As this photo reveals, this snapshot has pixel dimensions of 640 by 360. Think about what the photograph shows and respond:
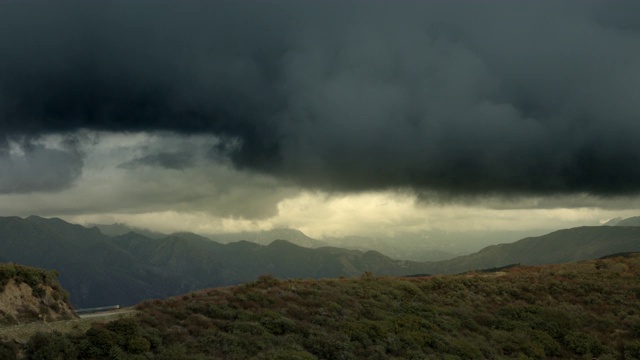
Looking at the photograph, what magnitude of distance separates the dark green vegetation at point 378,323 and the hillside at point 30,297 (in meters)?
7.63

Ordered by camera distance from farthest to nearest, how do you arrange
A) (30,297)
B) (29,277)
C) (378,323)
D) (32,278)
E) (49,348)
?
(32,278)
(29,277)
(30,297)
(378,323)
(49,348)

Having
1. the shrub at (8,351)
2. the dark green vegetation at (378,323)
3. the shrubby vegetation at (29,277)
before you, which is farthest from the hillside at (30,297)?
the shrub at (8,351)

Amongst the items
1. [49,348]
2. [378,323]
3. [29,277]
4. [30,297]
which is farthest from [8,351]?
[378,323]

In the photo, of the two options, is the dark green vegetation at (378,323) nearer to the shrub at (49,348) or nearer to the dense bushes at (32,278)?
the shrub at (49,348)

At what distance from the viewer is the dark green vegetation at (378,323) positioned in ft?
79.1

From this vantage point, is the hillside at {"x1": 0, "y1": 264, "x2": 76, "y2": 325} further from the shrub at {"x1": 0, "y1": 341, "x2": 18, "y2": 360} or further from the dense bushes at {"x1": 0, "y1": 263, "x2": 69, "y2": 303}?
the shrub at {"x1": 0, "y1": 341, "x2": 18, "y2": 360}

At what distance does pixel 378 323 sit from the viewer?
31359 mm

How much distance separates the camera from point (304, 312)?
105 feet

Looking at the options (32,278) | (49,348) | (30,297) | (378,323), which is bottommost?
(378,323)

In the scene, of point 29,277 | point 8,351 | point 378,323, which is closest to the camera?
point 8,351

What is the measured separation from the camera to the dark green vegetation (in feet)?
79.1

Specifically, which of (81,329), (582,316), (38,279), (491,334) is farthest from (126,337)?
(582,316)

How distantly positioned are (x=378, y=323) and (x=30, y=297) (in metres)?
23.2

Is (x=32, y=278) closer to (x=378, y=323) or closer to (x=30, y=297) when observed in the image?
(x=30, y=297)
